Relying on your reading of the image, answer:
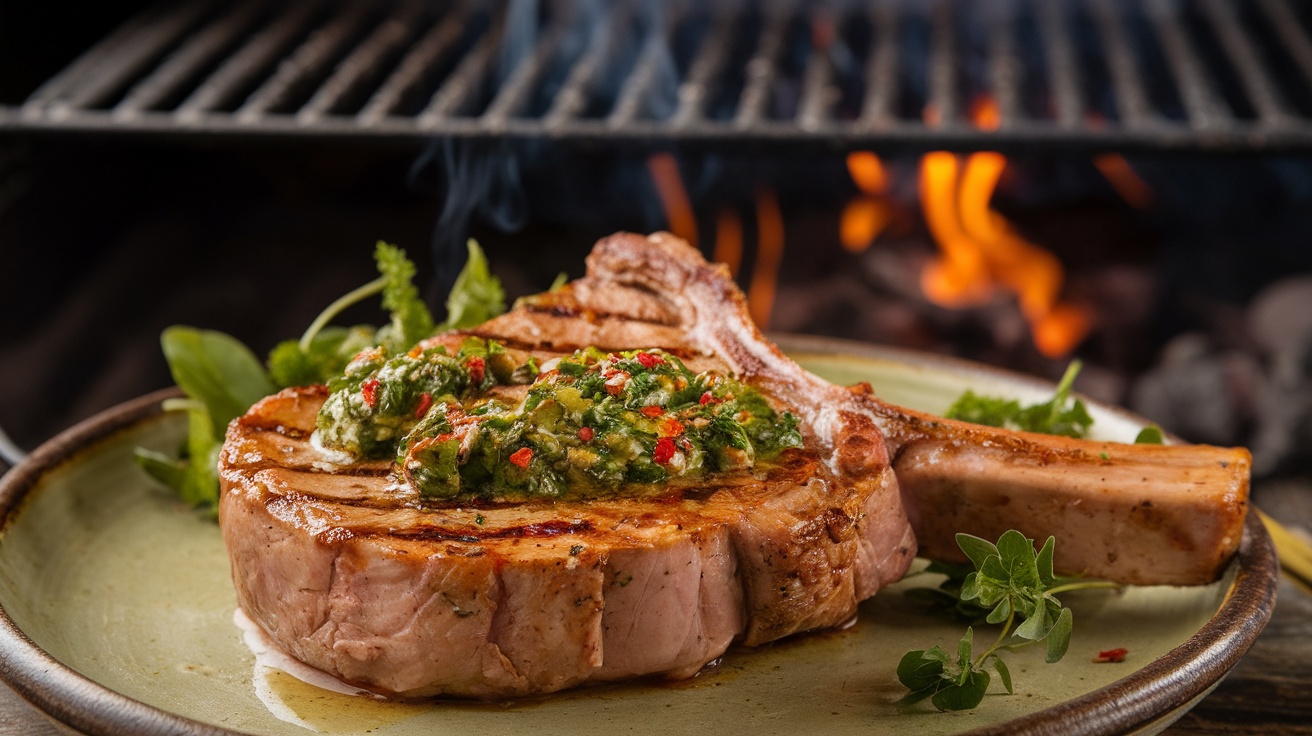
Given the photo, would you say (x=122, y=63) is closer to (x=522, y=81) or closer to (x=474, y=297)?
(x=522, y=81)

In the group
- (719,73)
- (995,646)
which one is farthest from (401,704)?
(719,73)

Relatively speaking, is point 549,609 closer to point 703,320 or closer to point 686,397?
point 686,397

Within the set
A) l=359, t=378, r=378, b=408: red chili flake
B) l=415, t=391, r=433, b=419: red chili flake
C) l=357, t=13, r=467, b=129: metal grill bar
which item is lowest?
l=415, t=391, r=433, b=419: red chili flake

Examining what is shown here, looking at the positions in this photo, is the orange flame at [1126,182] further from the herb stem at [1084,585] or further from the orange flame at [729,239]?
the herb stem at [1084,585]

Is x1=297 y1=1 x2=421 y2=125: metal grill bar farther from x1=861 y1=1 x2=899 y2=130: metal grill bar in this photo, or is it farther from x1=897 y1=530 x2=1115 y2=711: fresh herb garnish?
x1=897 y1=530 x2=1115 y2=711: fresh herb garnish

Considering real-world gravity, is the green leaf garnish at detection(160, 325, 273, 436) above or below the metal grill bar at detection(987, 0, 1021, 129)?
below

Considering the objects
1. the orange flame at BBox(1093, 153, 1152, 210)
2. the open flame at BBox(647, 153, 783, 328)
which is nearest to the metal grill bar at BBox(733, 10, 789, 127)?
the open flame at BBox(647, 153, 783, 328)
